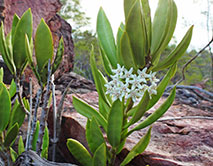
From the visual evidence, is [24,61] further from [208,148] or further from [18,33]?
[208,148]

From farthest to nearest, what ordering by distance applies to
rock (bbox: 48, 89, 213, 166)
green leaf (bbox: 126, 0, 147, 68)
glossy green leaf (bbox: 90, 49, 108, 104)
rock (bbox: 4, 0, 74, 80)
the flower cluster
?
rock (bbox: 4, 0, 74, 80) → rock (bbox: 48, 89, 213, 166) → glossy green leaf (bbox: 90, 49, 108, 104) → the flower cluster → green leaf (bbox: 126, 0, 147, 68)

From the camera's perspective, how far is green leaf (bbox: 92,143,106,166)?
2.59ft

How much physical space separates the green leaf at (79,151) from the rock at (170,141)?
0.28m

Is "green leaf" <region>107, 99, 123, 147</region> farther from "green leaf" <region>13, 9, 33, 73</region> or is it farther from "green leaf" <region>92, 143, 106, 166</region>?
"green leaf" <region>13, 9, 33, 73</region>

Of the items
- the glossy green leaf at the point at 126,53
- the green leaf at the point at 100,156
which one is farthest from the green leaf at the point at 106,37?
the green leaf at the point at 100,156

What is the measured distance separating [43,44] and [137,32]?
1.16 feet

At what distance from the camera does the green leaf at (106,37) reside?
0.95m

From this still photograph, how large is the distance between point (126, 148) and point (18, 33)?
78cm

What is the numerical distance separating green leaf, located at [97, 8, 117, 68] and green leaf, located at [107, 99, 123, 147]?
0.22 meters

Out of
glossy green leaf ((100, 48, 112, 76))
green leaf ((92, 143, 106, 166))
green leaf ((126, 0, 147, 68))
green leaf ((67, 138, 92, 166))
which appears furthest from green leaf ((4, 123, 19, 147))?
green leaf ((126, 0, 147, 68))

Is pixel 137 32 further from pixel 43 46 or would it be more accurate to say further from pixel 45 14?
pixel 45 14

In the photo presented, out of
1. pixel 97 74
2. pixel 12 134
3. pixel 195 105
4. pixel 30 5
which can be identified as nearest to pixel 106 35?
pixel 97 74

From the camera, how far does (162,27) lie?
2.62ft

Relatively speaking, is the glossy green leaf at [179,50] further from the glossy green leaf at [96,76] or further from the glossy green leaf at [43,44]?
the glossy green leaf at [43,44]
